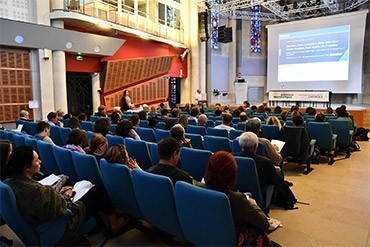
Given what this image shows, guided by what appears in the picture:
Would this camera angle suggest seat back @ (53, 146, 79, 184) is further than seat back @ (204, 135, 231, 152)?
No

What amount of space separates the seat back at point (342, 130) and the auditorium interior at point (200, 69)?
0.07 m

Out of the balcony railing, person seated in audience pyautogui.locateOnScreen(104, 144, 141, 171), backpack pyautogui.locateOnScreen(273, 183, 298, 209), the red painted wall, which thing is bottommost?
backpack pyautogui.locateOnScreen(273, 183, 298, 209)

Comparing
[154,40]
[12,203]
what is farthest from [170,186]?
[154,40]

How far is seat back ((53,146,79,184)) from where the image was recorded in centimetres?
292

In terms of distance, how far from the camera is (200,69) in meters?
15.8

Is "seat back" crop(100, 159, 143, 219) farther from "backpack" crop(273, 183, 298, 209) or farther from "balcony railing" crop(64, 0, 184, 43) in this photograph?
"balcony railing" crop(64, 0, 184, 43)

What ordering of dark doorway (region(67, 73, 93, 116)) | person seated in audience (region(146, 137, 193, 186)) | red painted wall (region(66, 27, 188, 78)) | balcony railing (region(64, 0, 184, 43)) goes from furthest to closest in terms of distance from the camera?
dark doorway (region(67, 73, 93, 116)), red painted wall (region(66, 27, 188, 78)), balcony railing (region(64, 0, 184, 43)), person seated in audience (region(146, 137, 193, 186))

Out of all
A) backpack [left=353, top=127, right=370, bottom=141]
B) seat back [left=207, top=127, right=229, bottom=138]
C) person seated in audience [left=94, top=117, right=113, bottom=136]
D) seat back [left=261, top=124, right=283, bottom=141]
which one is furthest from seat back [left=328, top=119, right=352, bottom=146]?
person seated in audience [left=94, top=117, right=113, bottom=136]

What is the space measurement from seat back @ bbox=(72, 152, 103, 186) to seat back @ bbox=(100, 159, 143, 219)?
110 mm

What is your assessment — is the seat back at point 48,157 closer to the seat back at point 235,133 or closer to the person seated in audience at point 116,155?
the person seated in audience at point 116,155

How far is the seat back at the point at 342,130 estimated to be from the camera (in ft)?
18.9

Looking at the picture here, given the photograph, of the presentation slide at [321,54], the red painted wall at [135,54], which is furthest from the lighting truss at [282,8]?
the red painted wall at [135,54]

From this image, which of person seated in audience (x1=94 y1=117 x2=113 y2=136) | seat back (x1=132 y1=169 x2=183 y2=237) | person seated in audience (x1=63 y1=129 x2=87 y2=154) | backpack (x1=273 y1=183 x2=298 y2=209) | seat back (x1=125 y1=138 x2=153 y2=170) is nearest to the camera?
seat back (x1=132 y1=169 x2=183 y2=237)

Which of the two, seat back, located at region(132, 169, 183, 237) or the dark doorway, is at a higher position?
the dark doorway
